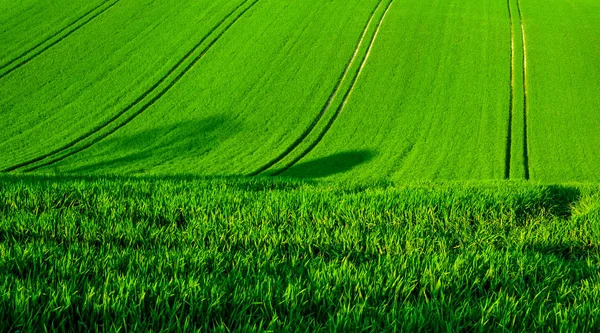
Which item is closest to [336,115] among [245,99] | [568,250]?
[245,99]

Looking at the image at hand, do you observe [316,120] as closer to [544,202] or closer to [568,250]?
[544,202]

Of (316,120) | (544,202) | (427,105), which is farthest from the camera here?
(427,105)

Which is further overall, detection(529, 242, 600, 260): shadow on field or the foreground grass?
detection(529, 242, 600, 260): shadow on field

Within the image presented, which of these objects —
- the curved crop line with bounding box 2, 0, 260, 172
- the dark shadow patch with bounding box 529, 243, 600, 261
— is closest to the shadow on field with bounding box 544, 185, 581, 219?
the dark shadow patch with bounding box 529, 243, 600, 261

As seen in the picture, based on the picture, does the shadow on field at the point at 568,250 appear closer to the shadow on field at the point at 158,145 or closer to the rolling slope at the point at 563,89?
the rolling slope at the point at 563,89

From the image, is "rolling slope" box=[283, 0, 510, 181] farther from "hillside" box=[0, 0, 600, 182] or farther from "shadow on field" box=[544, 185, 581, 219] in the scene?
"shadow on field" box=[544, 185, 581, 219]
